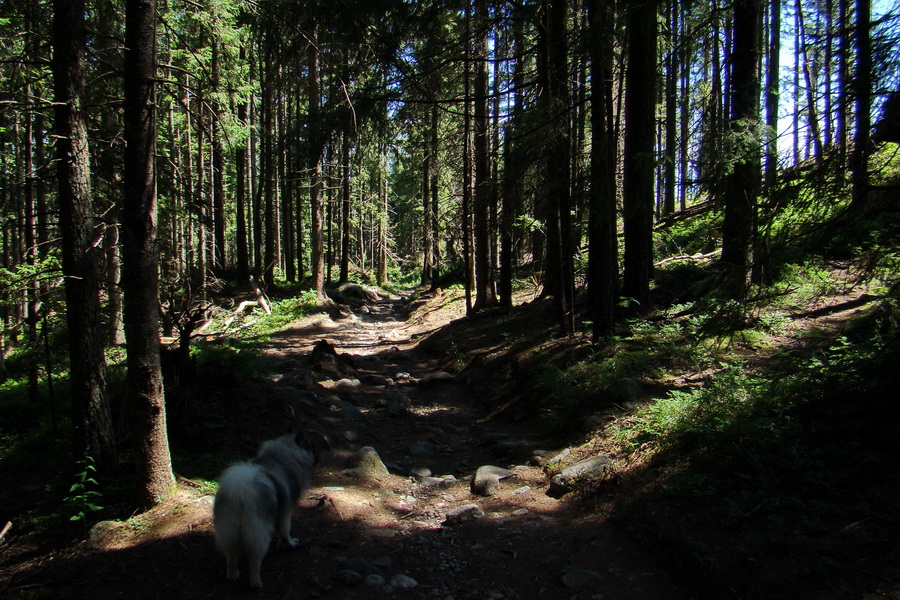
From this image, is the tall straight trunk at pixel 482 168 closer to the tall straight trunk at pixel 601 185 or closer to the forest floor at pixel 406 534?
the tall straight trunk at pixel 601 185

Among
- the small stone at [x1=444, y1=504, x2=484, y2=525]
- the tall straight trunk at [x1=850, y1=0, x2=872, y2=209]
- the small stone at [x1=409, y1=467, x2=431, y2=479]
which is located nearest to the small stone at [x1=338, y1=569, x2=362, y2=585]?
the small stone at [x1=444, y1=504, x2=484, y2=525]

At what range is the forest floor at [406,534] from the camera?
3.78 m

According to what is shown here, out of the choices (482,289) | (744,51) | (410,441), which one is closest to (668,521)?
(410,441)

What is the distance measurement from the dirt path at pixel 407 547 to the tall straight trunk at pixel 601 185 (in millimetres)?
2741

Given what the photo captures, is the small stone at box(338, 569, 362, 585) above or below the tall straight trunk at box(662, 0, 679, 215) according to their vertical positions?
below

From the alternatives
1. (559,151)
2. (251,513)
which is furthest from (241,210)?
(251,513)

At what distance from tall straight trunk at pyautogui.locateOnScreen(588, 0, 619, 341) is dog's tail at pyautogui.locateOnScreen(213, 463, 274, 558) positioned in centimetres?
612

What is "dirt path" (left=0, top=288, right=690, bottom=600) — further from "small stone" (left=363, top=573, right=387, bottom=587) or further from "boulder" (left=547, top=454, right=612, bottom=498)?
"boulder" (left=547, top=454, right=612, bottom=498)

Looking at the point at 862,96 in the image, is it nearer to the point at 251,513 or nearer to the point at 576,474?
the point at 576,474

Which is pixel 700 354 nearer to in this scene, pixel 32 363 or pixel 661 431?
pixel 661 431

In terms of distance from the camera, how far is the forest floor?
12.4 feet

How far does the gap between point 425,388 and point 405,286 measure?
34409 millimetres

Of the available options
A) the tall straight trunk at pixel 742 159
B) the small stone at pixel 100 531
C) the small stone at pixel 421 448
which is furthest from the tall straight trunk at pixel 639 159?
the small stone at pixel 100 531

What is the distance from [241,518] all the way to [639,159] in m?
6.89
